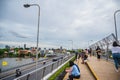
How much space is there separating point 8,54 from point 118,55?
152 meters

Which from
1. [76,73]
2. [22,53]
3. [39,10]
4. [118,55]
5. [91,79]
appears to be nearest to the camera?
[76,73]

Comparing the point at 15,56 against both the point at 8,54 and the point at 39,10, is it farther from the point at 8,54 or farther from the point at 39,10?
the point at 39,10

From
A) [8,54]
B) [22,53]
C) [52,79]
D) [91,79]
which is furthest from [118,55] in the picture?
[8,54]

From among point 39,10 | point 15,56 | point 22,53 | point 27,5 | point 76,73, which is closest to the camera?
point 76,73

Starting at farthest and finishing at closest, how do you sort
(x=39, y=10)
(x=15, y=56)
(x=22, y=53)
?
(x=15, y=56) < (x=22, y=53) < (x=39, y=10)

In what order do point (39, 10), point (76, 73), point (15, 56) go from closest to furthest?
point (76, 73)
point (39, 10)
point (15, 56)

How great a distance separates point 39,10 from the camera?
18031mm

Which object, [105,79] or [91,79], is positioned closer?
[105,79]

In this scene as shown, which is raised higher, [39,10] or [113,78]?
[39,10]

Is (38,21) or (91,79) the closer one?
(91,79)

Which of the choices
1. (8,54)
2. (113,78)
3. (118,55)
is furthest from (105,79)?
(8,54)

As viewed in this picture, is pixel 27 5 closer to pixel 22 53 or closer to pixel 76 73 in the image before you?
pixel 76 73

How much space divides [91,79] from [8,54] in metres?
151

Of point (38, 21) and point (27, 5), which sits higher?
point (27, 5)
